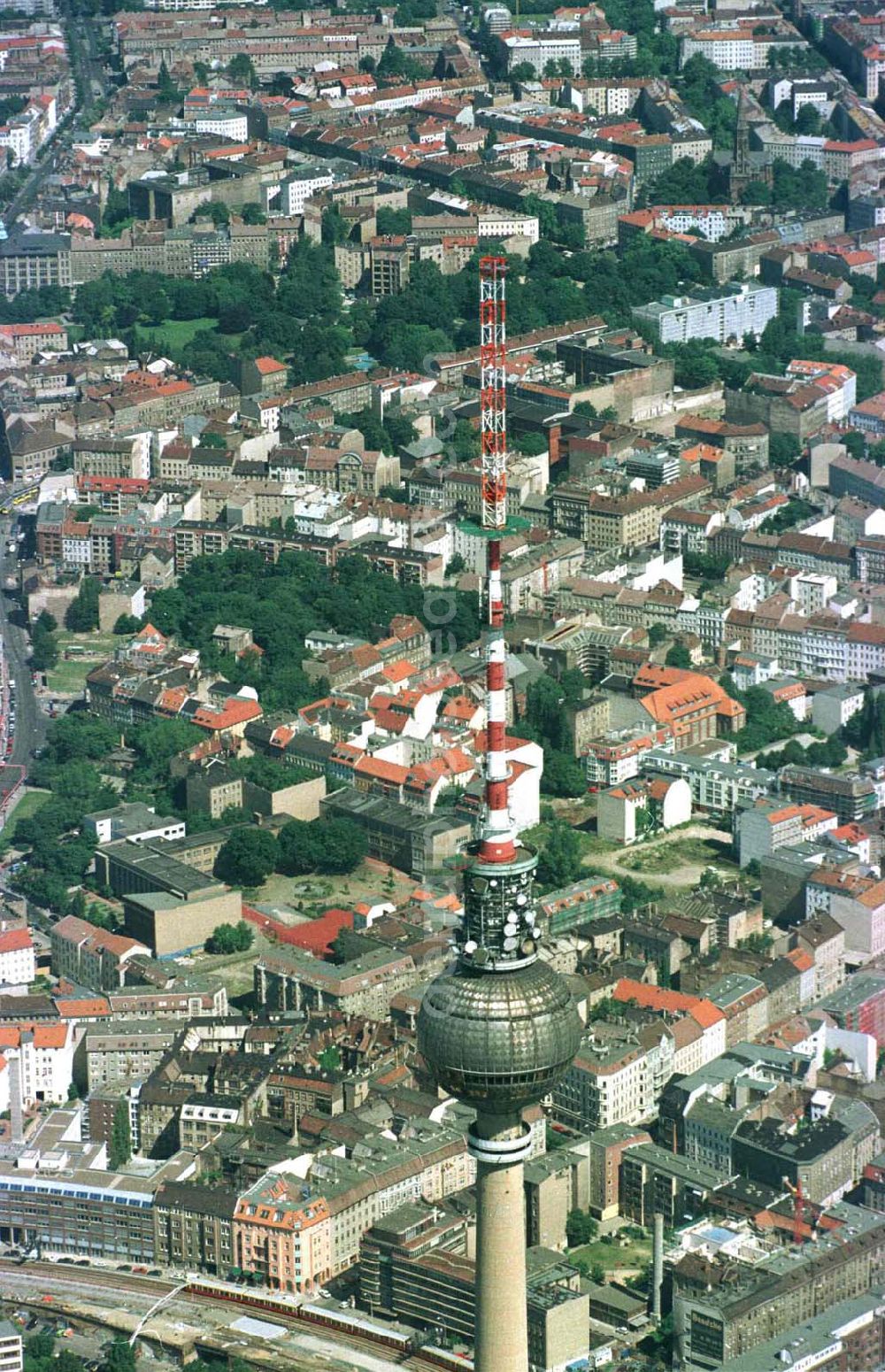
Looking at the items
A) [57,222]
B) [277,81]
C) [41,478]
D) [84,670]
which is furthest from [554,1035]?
[277,81]

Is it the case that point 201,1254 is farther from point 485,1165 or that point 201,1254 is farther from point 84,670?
point 84,670

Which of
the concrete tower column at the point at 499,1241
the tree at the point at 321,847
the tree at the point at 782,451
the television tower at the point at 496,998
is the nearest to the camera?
the television tower at the point at 496,998

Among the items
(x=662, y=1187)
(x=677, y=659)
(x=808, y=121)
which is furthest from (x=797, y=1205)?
(x=808, y=121)

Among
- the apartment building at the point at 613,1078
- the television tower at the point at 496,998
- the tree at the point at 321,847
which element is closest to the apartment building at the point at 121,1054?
the apartment building at the point at 613,1078

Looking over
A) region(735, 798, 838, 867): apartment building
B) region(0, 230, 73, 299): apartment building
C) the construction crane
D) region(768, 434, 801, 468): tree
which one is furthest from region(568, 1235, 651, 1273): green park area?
region(0, 230, 73, 299): apartment building

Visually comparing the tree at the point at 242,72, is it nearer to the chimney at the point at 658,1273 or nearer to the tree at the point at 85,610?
the tree at the point at 85,610

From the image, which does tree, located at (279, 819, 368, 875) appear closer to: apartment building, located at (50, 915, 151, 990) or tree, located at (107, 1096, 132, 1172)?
apartment building, located at (50, 915, 151, 990)
